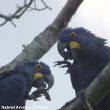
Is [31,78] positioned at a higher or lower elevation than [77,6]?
→ lower

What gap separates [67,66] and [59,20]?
1.47 metres

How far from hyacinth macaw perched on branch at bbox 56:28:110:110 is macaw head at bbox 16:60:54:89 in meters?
0.33

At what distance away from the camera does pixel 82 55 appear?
19.3 ft

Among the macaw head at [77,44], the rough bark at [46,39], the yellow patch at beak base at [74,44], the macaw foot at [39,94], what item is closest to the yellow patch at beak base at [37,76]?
the macaw foot at [39,94]

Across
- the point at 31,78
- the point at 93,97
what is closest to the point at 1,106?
the point at 31,78

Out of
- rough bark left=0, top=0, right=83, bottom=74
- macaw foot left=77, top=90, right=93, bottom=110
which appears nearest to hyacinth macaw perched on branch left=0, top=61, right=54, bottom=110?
rough bark left=0, top=0, right=83, bottom=74

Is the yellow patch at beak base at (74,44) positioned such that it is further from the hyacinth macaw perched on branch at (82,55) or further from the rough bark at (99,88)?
the rough bark at (99,88)

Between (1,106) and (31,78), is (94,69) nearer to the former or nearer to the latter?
(31,78)

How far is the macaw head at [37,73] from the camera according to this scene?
5.61 meters

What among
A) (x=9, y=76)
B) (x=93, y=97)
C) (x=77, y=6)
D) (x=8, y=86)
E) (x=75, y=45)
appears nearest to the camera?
(x=93, y=97)

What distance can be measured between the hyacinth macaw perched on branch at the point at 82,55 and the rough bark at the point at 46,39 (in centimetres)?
112

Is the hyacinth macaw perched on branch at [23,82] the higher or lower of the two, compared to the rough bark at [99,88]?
lower

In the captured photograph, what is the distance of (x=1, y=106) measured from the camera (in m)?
4.64

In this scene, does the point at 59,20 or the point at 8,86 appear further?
the point at 8,86
